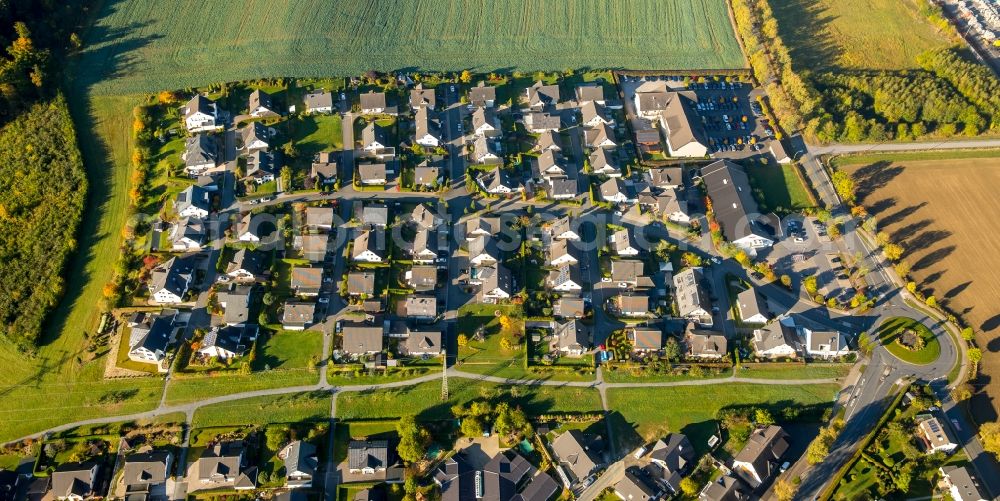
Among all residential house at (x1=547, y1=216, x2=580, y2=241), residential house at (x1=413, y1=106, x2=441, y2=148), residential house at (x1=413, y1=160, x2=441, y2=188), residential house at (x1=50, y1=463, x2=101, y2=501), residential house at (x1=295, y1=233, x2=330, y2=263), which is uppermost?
residential house at (x1=413, y1=106, x2=441, y2=148)

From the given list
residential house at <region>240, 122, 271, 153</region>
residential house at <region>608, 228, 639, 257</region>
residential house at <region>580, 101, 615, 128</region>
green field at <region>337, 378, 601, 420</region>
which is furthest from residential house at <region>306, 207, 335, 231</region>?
residential house at <region>580, 101, 615, 128</region>

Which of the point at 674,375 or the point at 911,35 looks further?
the point at 911,35

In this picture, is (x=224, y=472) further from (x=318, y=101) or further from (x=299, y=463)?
(x=318, y=101)

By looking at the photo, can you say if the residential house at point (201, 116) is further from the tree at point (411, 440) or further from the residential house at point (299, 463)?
the tree at point (411, 440)

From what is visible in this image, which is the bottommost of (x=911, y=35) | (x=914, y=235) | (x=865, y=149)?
(x=914, y=235)

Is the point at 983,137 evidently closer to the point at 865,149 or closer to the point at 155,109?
the point at 865,149

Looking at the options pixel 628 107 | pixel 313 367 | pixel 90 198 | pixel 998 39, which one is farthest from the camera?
pixel 998 39

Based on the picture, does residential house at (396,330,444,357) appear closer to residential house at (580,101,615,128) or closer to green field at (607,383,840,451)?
green field at (607,383,840,451)

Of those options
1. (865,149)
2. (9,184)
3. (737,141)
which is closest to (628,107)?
(737,141)
